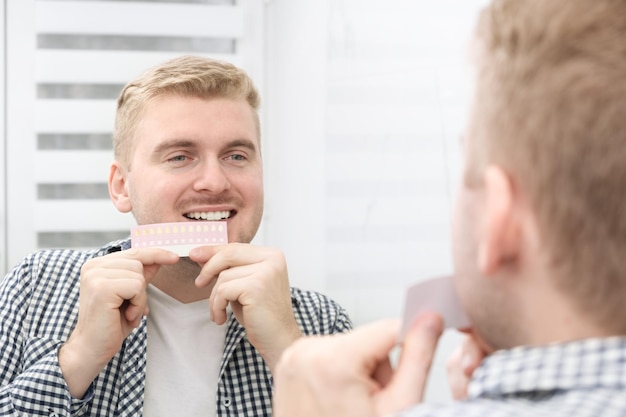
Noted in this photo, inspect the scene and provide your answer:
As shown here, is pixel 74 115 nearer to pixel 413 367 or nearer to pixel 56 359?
pixel 56 359

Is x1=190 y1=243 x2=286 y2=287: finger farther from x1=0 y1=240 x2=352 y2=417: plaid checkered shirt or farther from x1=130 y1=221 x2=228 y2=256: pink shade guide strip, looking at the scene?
x1=0 y1=240 x2=352 y2=417: plaid checkered shirt

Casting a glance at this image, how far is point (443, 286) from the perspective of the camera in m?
0.80

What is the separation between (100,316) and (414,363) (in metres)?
0.81

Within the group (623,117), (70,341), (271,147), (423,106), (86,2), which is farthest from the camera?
(271,147)

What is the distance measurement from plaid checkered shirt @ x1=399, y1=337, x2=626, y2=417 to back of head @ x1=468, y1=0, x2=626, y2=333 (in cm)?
4

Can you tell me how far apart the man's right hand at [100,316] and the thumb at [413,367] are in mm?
755

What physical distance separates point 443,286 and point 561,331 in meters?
0.18

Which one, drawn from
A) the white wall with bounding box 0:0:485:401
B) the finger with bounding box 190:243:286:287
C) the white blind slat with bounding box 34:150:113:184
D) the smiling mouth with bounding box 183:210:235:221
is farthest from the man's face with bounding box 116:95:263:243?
the white blind slat with bounding box 34:150:113:184

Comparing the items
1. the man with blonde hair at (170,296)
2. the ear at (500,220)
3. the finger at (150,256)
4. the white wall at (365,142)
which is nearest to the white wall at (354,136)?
the white wall at (365,142)

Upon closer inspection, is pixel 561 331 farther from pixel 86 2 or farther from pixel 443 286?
A: pixel 86 2

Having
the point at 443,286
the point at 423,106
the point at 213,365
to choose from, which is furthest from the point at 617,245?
the point at 423,106

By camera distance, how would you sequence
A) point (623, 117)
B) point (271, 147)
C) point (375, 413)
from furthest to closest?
point (271, 147), point (375, 413), point (623, 117)

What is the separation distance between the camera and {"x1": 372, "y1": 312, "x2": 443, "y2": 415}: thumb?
0.70 meters

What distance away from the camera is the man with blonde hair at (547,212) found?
1.98 feet
